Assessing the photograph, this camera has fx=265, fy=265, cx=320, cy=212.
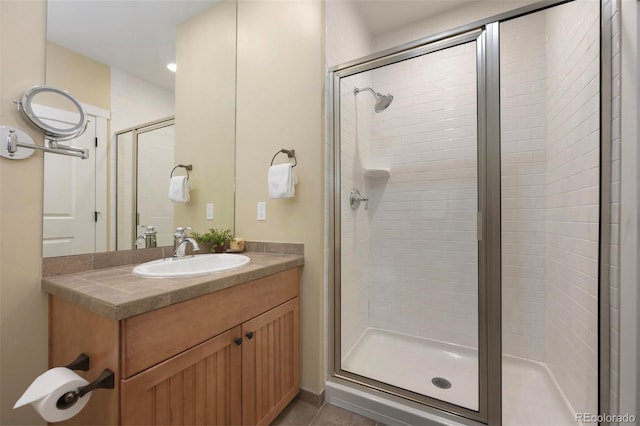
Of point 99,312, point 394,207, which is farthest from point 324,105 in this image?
point 99,312

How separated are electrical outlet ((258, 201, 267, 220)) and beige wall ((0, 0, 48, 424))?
98 cm

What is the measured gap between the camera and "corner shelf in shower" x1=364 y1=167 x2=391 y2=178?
2127 millimetres

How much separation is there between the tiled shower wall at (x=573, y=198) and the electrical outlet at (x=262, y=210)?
166cm

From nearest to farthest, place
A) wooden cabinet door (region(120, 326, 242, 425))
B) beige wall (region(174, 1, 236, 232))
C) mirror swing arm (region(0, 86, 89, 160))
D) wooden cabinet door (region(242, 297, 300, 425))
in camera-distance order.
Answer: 1. wooden cabinet door (region(120, 326, 242, 425))
2. mirror swing arm (region(0, 86, 89, 160))
3. wooden cabinet door (region(242, 297, 300, 425))
4. beige wall (region(174, 1, 236, 232))

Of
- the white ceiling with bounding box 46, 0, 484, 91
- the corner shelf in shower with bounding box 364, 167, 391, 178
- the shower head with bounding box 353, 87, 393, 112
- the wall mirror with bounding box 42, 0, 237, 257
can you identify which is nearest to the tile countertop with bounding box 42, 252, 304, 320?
the wall mirror with bounding box 42, 0, 237, 257

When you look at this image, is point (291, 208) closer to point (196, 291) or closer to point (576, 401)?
point (196, 291)

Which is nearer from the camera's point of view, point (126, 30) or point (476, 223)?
point (126, 30)

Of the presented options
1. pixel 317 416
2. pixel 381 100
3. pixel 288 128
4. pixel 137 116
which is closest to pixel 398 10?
pixel 381 100

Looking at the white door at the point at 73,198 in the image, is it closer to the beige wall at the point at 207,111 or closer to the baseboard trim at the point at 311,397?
the beige wall at the point at 207,111

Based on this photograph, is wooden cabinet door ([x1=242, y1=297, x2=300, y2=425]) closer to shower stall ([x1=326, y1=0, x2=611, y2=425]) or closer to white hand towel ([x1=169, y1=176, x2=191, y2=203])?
shower stall ([x1=326, y1=0, x2=611, y2=425])

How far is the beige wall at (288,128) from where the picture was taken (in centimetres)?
154

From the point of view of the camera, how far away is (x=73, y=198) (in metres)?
1.09

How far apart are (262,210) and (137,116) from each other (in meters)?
0.81

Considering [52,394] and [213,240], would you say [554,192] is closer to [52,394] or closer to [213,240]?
[213,240]
